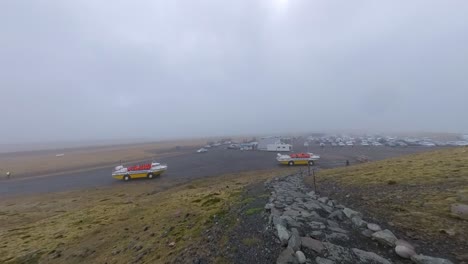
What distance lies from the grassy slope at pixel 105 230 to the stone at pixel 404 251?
672 cm

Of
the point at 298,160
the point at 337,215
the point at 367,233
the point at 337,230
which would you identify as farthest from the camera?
the point at 298,160

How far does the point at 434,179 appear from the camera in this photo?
40.4 feet

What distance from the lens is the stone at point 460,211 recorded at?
24.2ft

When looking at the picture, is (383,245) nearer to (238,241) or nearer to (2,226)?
(238,241)

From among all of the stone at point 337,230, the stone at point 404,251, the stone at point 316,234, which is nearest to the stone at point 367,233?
the stone at point 337,230

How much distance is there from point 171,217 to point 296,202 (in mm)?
7453

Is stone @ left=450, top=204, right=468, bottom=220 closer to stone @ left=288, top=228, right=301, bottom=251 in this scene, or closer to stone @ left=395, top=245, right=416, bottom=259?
stone @ left=395, top=245, right=416, bottom=259

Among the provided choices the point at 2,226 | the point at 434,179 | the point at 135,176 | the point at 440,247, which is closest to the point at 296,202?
the point at 440,247

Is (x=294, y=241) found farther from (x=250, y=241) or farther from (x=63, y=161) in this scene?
(x=63, y=161)

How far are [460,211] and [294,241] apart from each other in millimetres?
7109

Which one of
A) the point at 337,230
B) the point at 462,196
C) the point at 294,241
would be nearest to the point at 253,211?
the point at 337,230

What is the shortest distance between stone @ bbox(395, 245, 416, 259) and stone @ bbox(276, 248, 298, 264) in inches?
123

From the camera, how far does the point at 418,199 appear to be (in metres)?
9.54

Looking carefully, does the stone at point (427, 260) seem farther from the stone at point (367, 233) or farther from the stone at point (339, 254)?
the stone at point (339, 254)
